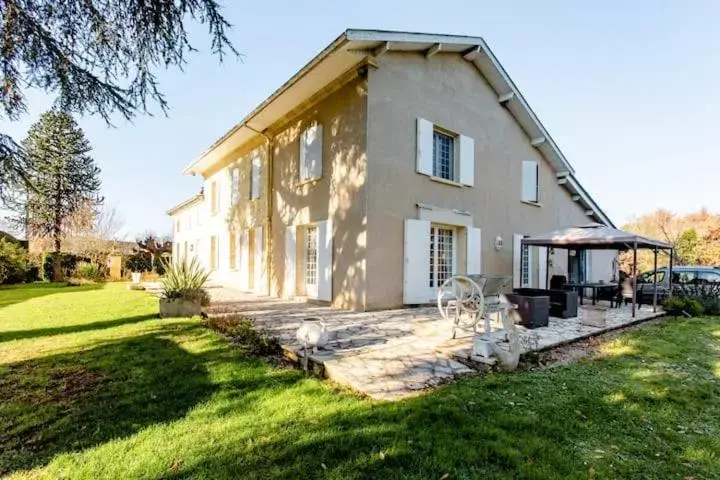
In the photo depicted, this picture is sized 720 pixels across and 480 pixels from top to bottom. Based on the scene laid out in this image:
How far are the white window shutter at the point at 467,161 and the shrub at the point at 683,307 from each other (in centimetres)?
596

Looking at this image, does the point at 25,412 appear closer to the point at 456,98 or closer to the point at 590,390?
the point at 590,390

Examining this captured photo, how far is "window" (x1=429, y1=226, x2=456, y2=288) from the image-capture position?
10300mm

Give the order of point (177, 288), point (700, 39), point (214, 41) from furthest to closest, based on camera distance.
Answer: point (700, 39), point (177, 288), point (214, 41)

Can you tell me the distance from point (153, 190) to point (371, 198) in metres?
28.7

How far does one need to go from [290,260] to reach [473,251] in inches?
208

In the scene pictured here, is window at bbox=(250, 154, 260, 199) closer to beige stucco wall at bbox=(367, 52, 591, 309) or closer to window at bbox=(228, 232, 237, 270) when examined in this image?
window at bbox=(228, 232, 237, 270)

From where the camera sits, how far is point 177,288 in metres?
8.22

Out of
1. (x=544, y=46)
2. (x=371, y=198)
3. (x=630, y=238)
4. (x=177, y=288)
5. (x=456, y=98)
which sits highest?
(x=544, y=46)

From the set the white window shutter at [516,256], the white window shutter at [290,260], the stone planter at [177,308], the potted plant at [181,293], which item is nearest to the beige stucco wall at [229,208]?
the white window shutter at [290,260]

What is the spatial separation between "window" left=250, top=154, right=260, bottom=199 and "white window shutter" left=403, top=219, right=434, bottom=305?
6.52 meters

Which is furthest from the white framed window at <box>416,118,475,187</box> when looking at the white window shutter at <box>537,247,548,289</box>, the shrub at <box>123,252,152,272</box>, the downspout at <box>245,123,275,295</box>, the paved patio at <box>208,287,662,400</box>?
the shrub at <box>123,252,152,272</box>

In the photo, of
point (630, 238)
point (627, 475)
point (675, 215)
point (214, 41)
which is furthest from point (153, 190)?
point (675, 215)

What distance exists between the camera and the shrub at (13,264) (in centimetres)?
1870

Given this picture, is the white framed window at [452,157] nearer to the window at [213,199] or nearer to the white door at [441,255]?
the white door at [441,255]
